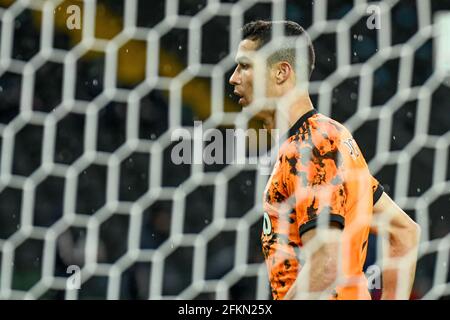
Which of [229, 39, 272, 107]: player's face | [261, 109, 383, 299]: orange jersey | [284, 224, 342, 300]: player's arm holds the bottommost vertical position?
[284, 224, 342, 300]: player's arm

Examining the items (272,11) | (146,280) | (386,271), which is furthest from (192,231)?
(386,271)

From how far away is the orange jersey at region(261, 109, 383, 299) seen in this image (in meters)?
0.94

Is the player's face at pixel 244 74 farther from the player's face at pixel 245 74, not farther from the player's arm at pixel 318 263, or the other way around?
the player's arm at pixel 318 263

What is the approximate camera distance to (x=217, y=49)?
6.13 feet

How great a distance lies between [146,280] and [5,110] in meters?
0.48

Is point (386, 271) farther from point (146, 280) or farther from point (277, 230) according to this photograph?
point (146, 280)

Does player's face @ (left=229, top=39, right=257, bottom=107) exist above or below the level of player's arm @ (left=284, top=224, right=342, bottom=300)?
above

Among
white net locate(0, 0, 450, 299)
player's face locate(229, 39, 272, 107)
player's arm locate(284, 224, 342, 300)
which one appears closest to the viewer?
player's arm locate(284, 224, 342, 300)

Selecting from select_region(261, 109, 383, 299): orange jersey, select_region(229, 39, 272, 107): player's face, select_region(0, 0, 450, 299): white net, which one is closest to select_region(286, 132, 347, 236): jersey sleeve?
select_region(261, 109, 383, 299): orange jersey

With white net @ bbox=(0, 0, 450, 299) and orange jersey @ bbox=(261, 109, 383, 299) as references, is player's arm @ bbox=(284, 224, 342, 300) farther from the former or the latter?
white net @ bbox=(0, 0, 450, 299)

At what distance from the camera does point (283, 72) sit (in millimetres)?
1055

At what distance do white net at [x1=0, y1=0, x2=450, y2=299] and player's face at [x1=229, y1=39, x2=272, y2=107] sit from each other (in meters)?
0.62

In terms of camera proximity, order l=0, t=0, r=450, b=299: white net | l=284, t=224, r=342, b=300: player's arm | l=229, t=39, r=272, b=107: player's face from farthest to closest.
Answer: l=0, t=0, r=450, b=299: white net, l=229, t=39, r=272, b=107: player's face, l=284, t=224, r=342, b=300: player's arm

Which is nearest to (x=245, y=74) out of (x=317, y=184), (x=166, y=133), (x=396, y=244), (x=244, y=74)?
(x=244, y=74)
